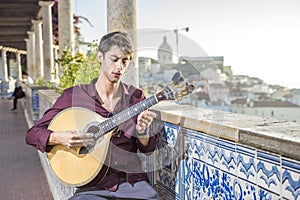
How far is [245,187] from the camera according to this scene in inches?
51.6

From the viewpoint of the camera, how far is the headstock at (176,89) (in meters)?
1.52

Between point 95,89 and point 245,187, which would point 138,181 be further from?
point 245,187

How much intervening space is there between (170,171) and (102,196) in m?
0.35

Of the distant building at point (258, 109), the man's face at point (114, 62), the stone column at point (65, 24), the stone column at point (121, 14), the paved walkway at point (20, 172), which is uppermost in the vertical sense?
the stone column at point (65, 24)

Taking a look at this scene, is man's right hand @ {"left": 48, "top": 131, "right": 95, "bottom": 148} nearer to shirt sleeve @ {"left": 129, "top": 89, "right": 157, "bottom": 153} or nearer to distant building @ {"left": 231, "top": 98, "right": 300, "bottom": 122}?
shirt sleeve @ {"left": 129, "top": 89, "right": 157, "bottom": 153}

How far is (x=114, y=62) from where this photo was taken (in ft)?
5.90

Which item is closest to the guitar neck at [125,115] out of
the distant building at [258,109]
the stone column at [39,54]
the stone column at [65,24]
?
the distant building at [258,109]

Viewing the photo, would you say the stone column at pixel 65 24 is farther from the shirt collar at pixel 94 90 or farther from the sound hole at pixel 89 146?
the sound hole at pixel 89 146

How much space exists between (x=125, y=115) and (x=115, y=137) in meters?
0.16

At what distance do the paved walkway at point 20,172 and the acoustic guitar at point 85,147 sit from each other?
1.78 metres

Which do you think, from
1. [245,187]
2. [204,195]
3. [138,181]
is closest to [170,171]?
[138,181]

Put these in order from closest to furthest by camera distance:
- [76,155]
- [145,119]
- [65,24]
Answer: [145,119], [76,155], [65,24]

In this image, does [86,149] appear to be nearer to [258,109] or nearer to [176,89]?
[176,89]

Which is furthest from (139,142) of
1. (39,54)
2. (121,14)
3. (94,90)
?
(39,54)
